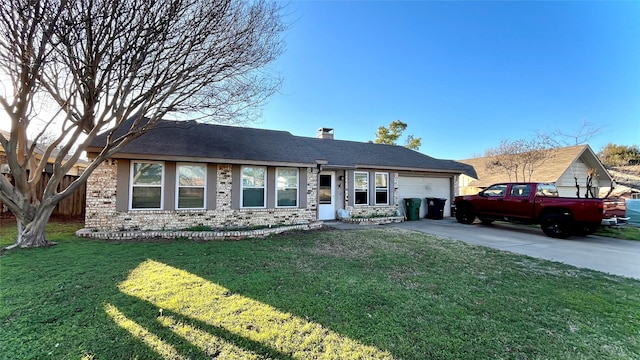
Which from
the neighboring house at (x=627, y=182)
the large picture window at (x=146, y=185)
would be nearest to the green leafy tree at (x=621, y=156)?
the neighboring house at (x=627, y=182)

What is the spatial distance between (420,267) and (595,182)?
20.4 metres

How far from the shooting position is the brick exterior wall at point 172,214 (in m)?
8.26

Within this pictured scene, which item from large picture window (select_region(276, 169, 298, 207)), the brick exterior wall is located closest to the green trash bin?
the brick exterior wall

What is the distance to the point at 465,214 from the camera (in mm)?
11938

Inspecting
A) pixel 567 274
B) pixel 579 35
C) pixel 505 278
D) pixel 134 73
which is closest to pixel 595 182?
pixel 579 35

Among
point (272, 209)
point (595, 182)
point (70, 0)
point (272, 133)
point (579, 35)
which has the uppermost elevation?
point (579, 35)

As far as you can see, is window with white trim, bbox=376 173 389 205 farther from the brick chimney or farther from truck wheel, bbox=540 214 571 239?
truck wheel, bbox=540 214 571 239

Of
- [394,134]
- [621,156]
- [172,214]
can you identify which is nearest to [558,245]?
[172,214]

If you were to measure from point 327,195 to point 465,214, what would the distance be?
609 centimetres

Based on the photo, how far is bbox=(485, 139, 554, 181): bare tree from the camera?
16344 mm

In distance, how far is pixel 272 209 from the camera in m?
10.2

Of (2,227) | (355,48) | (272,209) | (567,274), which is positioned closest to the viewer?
(567,274)

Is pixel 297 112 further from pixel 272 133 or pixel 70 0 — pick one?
pixel 70 0

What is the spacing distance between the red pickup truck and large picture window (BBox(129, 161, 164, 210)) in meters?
11.9
